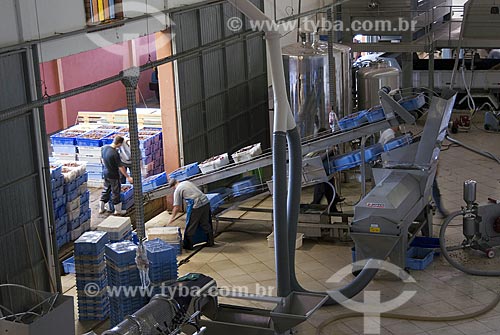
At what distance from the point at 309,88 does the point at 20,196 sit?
7.78 metres

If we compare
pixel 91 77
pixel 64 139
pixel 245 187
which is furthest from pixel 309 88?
pixel 91 77

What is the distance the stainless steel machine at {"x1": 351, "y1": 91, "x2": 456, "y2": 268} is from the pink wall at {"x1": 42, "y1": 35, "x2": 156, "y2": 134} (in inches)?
443

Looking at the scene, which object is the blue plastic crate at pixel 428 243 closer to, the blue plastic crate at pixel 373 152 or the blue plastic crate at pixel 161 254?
the blue plastic crate at pixel 373 152

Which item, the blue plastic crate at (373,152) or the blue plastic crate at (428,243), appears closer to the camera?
the blue plastic crate at (428,243)

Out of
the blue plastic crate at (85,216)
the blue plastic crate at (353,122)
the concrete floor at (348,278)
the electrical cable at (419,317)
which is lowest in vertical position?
the concrete floor at (348,278)

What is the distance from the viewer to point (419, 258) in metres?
13.2

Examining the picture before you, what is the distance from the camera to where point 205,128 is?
16969mm

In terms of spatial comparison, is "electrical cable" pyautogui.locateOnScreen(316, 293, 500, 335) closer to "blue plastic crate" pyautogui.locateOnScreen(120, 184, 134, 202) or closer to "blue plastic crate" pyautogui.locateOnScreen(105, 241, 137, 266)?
"blue plastic crate" pyautogui.locateOnScreen(105, 241, 137, 266)

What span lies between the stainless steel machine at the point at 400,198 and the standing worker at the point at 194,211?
9.40 ft

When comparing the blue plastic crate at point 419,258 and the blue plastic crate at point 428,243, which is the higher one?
the blue plastic crate at point 428,243

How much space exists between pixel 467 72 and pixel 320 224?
30.9 feet

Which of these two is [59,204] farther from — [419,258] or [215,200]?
[419,258]

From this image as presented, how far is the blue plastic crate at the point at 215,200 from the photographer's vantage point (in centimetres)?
1509

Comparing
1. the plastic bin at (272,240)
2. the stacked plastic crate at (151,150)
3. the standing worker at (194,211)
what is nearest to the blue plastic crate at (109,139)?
the stacked plastic crate at (151,150)
